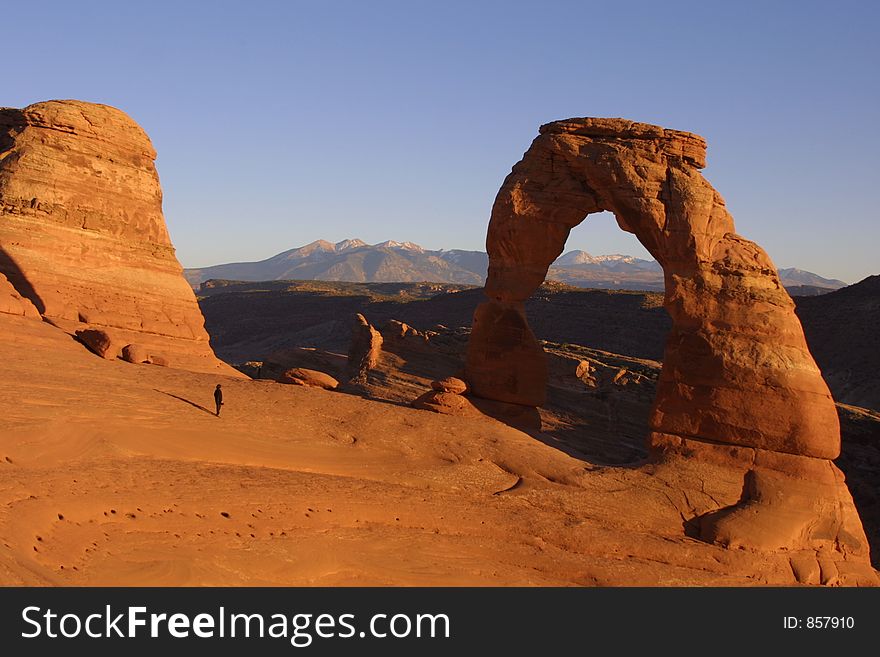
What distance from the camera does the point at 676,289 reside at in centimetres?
1647

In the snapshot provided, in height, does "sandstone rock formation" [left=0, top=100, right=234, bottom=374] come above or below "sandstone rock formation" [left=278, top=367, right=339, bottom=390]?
above

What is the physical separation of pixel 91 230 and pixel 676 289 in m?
15.5

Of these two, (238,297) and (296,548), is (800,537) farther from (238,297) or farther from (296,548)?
(238,297)

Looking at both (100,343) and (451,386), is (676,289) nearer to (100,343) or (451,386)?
(451,386)

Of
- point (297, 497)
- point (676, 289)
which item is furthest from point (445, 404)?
point (297, 497)

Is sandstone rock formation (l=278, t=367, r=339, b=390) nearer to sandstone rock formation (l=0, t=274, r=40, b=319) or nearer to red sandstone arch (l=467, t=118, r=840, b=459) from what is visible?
red sandstone arch (l=467, t=118, r=840, b=459)

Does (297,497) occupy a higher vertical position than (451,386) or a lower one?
lower

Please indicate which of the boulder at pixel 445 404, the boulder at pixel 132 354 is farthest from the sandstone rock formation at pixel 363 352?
the boulder at pixel 445 404

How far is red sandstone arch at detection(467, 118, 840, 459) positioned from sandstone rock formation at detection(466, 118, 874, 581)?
0.02 metres

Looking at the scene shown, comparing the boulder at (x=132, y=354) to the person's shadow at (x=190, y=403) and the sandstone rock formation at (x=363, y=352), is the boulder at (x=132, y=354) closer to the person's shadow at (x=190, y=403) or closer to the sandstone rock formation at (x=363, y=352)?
the person's shadow at (x=190, y=403)

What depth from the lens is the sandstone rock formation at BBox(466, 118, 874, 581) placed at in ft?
48.2

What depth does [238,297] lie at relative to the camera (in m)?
93.3

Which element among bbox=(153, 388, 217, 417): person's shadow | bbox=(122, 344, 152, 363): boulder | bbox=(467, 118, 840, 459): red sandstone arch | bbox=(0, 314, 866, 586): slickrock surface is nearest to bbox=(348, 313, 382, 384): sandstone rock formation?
bbox=(122, 344, 152, 363): boulder
